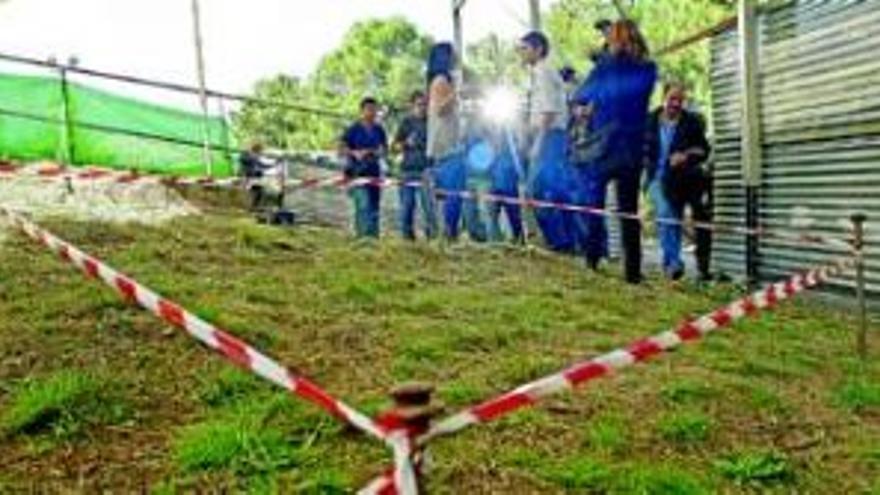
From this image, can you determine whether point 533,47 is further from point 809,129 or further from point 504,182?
point 809,129

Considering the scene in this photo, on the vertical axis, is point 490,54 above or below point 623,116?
above

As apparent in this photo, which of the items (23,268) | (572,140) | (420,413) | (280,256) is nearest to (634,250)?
(572,140)

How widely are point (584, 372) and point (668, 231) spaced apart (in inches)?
314

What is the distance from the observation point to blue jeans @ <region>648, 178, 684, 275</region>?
11562 millimetres

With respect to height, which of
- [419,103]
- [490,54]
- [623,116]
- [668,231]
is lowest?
[668,231]

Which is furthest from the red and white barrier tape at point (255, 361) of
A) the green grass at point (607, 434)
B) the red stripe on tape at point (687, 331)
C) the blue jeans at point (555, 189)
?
the blue jeans at point (555, 189)

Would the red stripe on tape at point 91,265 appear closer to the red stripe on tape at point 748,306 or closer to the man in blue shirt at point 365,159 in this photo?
the red stripe on tape at point 748,306

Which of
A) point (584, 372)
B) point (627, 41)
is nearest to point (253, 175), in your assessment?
point (627, 41)

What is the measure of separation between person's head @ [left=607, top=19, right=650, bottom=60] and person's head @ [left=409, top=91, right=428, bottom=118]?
4.06m

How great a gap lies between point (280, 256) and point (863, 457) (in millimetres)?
5518

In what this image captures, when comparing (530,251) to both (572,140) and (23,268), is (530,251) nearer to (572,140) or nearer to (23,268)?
(572,140)

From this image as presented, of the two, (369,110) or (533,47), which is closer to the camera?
(533,47)

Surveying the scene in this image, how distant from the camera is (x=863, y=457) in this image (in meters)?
5.70

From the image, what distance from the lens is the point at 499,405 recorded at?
342cm
